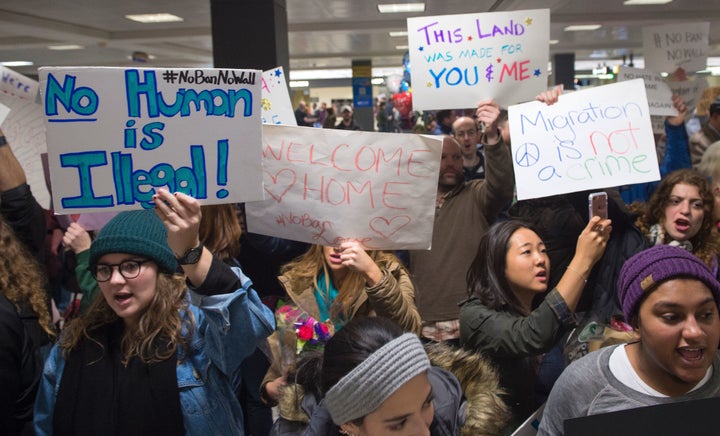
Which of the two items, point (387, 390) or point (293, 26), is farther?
point (293, 26)

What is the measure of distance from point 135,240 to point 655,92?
395 cm

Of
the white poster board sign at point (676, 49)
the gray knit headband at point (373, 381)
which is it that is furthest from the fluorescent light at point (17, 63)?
the gray knit headband at point (373, 381)

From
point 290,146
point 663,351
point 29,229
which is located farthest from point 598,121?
point 29,229

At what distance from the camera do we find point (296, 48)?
16250mm

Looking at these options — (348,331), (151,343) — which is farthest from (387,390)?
(151,343)

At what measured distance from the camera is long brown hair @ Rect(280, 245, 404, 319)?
251 centimetres

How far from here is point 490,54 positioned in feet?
10.3

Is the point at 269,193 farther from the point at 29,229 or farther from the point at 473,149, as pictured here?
the point at 473,149

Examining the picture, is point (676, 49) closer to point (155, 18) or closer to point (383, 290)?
point (383, 290)

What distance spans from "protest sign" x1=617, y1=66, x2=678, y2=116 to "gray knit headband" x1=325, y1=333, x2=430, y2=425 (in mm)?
3650

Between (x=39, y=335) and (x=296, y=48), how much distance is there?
47.6 ft

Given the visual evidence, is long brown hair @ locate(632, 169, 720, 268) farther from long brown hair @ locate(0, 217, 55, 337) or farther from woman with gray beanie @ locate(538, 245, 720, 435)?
long brown hair @ locate(0, 217, 55, 337)

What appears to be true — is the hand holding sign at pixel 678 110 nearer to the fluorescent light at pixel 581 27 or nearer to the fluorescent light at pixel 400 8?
the fluorescent light at pixel 400 8

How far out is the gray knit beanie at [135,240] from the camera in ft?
6.23
